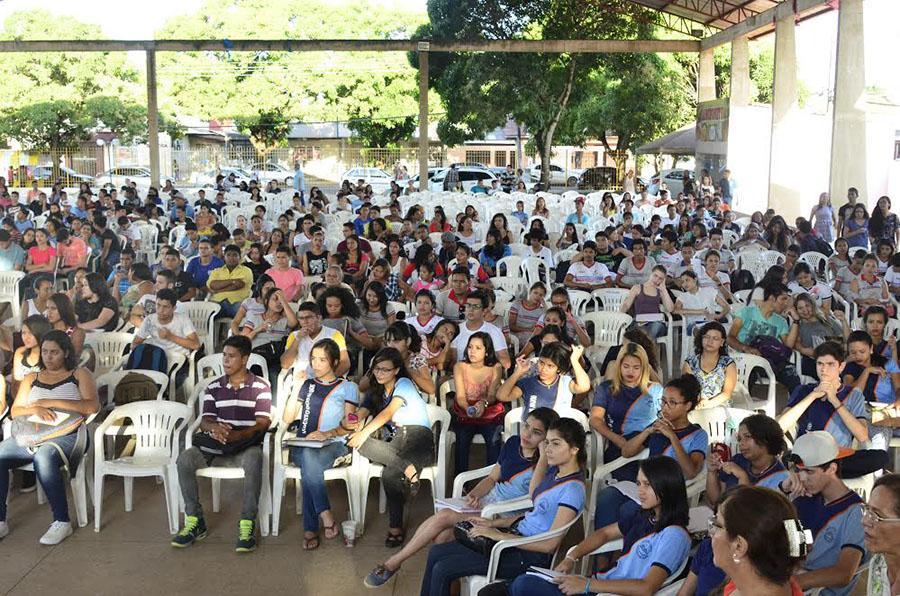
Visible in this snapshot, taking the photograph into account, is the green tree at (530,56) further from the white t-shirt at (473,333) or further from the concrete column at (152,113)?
the white t-shirt at (473,333)

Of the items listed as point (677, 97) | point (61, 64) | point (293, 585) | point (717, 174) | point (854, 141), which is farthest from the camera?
point (677, 97)

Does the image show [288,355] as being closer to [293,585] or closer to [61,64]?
[293,585]

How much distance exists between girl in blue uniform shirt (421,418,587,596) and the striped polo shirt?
63.3 inches

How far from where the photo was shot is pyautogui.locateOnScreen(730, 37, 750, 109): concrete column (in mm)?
21812

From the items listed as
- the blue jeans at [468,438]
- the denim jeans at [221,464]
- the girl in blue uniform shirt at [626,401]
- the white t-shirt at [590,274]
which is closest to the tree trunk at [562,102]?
the white t-shirt at [590,274]

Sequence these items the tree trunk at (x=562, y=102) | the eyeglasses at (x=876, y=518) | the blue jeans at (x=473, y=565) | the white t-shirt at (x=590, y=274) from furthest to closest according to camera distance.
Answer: the tree trunk at (x=562, y=102) < the white t-shirt at (x=590, y=274) < the blue jeans at (x=473, y=565) < the eyeglasses at (x=876, y=518)

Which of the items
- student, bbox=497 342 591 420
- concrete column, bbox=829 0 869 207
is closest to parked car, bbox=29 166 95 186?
concrete column, bbox=829 0 869 207

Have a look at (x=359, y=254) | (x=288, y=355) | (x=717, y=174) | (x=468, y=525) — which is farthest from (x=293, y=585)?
(x=717, y=174)

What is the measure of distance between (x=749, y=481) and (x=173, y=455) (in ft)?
10.0

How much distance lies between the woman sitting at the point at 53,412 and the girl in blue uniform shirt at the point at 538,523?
2219mm

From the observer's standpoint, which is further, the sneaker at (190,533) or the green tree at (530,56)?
the green tree at (530,56)

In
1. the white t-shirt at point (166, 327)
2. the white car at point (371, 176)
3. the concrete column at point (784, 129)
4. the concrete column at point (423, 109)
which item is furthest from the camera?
the white car at point (371, 176)

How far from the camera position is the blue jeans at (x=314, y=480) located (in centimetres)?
513

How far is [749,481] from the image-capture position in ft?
14.0
